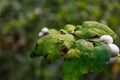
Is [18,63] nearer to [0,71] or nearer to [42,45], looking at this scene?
[0,71]

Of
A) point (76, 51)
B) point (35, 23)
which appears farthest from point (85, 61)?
point (35, 23)

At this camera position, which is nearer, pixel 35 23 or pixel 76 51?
pixel 76 51

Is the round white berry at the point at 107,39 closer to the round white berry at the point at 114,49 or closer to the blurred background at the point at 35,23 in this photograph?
the round white berry at the point at 114,49

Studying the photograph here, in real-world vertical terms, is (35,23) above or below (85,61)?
above

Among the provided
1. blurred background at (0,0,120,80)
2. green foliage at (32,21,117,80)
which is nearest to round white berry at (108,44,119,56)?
green foliage at (32,21,117,80)

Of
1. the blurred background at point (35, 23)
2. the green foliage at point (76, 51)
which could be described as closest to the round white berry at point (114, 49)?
the green foliage at point (76, 51)

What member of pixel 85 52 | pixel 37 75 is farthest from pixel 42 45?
pixel 37 75

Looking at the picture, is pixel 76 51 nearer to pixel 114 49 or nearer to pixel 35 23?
pixel 114 49

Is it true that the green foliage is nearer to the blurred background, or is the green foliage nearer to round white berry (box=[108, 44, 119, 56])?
round white berry (box=[108, 44, 119, 56])
